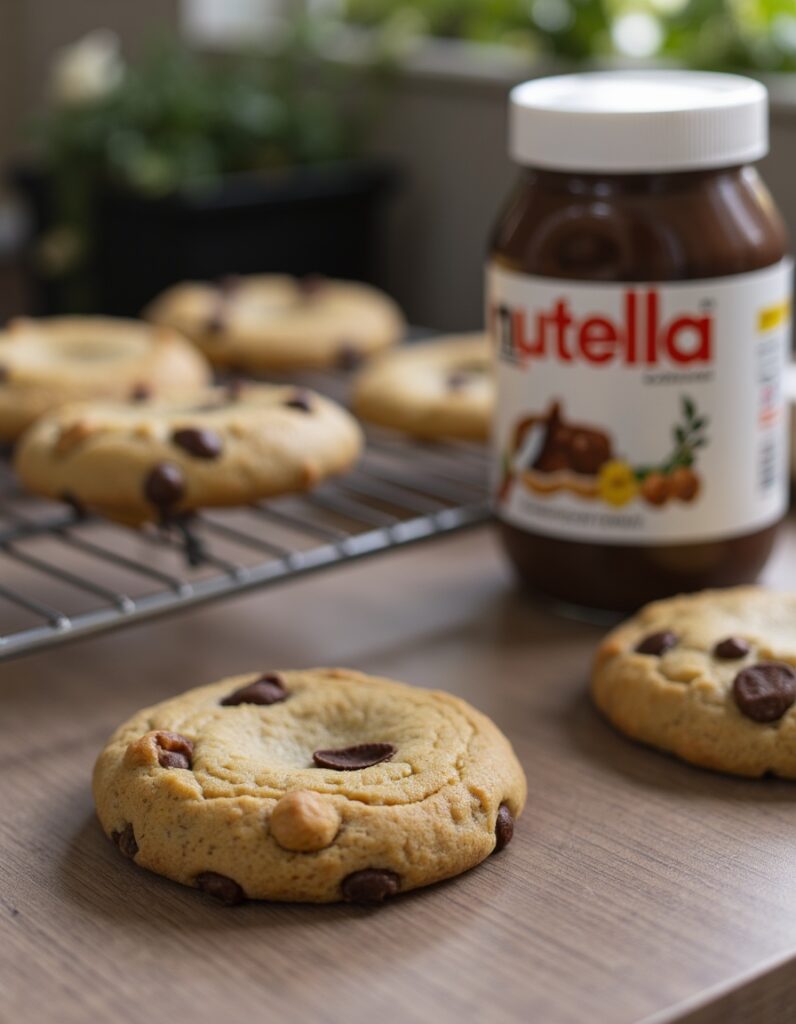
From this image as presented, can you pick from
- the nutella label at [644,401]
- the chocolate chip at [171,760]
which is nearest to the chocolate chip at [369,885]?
the chocolate chip at [171,760]

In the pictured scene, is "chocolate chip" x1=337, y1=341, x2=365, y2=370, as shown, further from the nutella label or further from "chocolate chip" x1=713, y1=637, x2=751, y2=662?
"chocolate chip" x1=713, y1=637, x2=751, y2=662

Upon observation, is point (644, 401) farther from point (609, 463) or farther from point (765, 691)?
point (765, 691)

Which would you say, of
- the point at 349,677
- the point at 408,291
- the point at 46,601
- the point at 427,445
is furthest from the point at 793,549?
the point at 408,291

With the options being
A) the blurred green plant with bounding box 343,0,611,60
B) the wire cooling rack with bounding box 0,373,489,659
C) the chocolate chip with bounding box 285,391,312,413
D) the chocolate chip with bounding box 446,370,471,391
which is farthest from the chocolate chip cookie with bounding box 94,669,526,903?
the blurred green plant with bounding box 343,0,611,60

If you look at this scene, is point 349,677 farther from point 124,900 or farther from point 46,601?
point 46,601

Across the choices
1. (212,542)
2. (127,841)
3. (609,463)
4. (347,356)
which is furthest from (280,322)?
(127,841)
